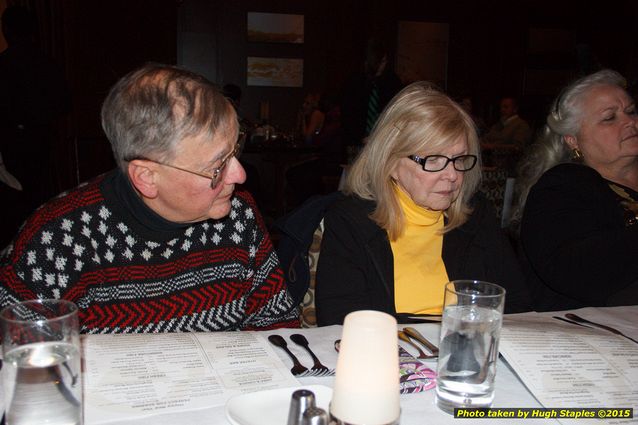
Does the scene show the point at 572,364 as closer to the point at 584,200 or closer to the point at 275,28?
the point at 584,200

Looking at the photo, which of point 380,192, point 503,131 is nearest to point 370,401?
point 380,192

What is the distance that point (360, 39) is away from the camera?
9461 mm

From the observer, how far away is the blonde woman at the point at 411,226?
6.07 ft

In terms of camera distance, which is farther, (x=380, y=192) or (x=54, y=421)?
(x=380, y=192)

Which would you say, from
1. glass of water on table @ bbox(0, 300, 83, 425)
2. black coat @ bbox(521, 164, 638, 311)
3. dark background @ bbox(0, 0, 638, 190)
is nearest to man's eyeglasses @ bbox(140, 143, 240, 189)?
glass of water on table @ bbox(0, 300, 83, 425)

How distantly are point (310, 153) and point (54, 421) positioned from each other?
629 cm

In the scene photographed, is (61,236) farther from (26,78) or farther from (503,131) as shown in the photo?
(503,131)

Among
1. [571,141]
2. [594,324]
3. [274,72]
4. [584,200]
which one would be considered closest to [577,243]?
[584,200]

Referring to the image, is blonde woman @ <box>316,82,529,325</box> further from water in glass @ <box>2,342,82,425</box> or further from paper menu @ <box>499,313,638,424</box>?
water in glass @ <box>2,342,82,425</box>

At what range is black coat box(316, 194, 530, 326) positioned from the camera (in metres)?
1.79

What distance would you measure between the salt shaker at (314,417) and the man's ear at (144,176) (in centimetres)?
91

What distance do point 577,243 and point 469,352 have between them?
1.22 m

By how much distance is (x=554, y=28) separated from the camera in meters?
10.4

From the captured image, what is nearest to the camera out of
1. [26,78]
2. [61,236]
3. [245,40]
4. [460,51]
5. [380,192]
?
[61,236]
